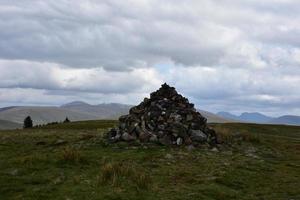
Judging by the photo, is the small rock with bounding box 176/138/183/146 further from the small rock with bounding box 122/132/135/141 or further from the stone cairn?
the small rock with bounding box 122/132/135/141

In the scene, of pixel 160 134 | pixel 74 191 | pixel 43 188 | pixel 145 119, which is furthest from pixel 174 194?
pixel 145 119

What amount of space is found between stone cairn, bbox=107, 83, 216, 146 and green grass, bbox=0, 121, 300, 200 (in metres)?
1.39

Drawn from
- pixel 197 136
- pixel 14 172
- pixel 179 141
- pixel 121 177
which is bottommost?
pixel 14 172

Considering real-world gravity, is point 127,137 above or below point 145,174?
above

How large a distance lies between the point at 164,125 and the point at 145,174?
14.5 meters

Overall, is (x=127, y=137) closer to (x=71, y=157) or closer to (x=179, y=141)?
(x=179, y=141)

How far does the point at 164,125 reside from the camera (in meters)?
34.2

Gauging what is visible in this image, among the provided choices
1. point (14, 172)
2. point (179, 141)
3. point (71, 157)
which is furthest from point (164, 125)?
point (14, 172)

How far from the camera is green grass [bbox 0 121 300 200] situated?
17.6 meters

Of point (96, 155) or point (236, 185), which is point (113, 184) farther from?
point (96, 155)

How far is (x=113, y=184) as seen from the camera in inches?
713

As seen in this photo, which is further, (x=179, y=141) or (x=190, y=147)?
(x=179, y=141)

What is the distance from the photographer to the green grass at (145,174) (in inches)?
692

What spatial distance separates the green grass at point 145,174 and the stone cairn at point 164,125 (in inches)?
54.6
